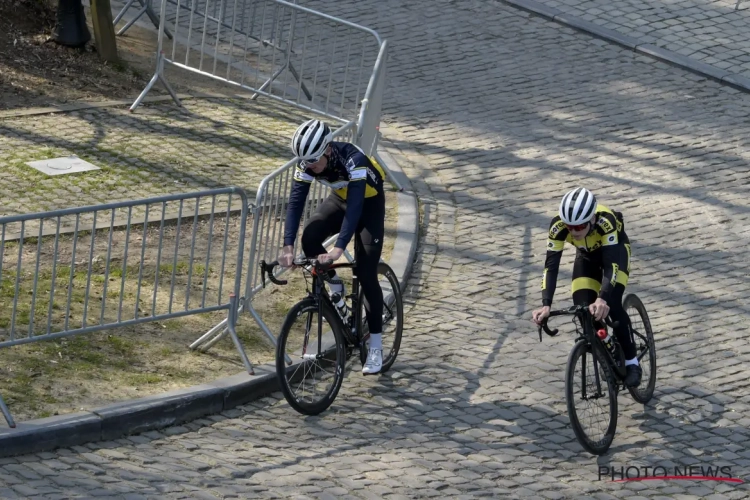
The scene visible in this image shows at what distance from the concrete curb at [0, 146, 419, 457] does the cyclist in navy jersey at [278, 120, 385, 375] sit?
0.83 m

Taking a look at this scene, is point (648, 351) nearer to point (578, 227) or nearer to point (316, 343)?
point (578, 227)

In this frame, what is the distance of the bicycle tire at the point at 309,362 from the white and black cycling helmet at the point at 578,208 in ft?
5.56

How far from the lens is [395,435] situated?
7.87 metres

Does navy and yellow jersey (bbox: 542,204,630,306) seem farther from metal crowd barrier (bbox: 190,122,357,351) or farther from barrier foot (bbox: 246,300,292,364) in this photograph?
barrier foot (bbox: 246,300,292,364)

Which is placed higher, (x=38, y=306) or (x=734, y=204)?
(x=734, y=204)

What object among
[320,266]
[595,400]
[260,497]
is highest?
[320,266]

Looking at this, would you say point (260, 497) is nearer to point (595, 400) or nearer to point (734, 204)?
point (595, 400)

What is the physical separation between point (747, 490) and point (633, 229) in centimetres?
436

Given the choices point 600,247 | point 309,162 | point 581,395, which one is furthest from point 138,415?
point 600,247

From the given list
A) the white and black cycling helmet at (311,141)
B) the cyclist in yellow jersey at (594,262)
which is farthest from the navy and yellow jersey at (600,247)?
the white and black cycling helmet at (311,141)

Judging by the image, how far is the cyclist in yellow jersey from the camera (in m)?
7.64

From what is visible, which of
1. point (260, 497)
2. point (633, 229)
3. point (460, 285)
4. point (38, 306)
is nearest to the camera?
point (260, 497)

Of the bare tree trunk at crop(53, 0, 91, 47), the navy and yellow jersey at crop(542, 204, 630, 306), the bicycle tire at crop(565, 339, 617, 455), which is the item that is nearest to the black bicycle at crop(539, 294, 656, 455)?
the bicycle tire at crop(565, 339, 617, 455)

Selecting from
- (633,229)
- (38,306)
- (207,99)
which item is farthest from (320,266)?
(207,99)
